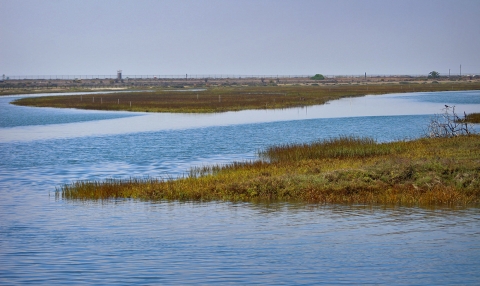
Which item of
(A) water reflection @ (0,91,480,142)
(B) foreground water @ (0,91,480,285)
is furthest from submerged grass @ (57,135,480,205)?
(A) water reflection @ (0,91,480,142)

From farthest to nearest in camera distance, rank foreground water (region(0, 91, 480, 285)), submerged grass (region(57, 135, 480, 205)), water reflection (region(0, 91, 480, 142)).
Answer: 1. water reflection (region(0, 91, 480, 142))
2. submerged grass (region(57, 135, 480, 205))
3. foreground water (region(0, 91, 480, 285))

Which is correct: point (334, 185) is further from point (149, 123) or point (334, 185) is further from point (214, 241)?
point (149, 123)

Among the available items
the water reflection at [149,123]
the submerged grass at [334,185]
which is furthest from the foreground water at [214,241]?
the water reflection at [149,123]

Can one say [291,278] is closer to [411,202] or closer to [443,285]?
[443,285]

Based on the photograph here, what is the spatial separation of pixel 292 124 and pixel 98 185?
1425 inches

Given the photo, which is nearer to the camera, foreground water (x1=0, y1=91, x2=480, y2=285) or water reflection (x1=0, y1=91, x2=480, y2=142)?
foreground water (x1=0, y1=91, x2=480, y2=285)

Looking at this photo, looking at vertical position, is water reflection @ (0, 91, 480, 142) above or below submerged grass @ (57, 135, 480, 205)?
above

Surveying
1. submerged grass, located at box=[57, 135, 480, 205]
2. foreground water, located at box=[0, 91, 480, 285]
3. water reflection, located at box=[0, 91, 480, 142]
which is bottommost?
foreground water, located at box=[0, 91, 480, 285]

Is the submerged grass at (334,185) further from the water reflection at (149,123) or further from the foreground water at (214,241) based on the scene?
the water reflection at (149,123)

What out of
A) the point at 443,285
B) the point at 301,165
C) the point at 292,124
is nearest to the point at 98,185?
the point at 301,165

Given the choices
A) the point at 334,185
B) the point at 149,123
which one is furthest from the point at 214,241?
the point at 149,123

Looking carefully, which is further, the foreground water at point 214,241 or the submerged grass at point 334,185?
the submerged grass at point 334,185

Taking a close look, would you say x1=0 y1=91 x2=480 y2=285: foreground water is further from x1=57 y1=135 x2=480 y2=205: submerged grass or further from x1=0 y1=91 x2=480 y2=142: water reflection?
x1=0 y1=91 x2=480 y2=142: water reflection

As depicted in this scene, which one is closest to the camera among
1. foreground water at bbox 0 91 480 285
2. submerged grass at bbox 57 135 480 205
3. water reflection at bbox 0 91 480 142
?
foreground water at bbox 0 91 480 285
